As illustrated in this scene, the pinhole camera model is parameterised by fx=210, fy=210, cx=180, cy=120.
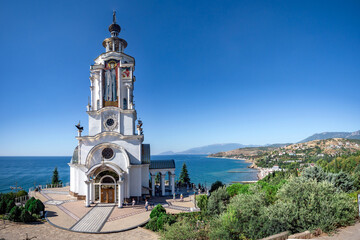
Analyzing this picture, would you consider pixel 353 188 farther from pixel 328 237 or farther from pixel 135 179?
pixel 135 179

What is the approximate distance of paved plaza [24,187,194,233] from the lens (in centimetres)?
1659

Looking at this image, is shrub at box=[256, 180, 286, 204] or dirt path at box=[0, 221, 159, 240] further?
dirt path at box=[0, 221, 159, 240]

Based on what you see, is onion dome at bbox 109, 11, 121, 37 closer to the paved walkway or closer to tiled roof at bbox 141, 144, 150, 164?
tiled roof at bbox 141, 144, 150, 164

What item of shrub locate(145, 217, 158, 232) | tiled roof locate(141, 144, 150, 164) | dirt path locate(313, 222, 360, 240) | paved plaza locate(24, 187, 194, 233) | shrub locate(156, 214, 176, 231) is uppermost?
tiled roof locate(141, 144, 150, 164)

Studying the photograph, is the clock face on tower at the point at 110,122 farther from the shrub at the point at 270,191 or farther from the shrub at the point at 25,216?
the shrub at the point at 270,191

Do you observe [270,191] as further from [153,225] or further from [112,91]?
[112,91]

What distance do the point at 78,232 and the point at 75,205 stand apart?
A: 8.19 meters

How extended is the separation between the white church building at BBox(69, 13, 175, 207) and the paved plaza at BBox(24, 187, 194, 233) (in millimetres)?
1229

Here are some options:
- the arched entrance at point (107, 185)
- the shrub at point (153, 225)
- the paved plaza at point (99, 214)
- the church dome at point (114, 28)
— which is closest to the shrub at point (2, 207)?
the paved plaza at point (99, 214)

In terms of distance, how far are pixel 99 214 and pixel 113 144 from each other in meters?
7.38

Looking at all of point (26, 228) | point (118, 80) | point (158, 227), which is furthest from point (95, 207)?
point (118, 80)

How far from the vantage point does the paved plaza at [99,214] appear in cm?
1659

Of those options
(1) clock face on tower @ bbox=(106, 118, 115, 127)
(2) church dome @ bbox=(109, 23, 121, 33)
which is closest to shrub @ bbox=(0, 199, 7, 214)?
(1) clock face on tower @ bbox=(106, 118, 115, 127)

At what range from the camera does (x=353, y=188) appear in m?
21.5
